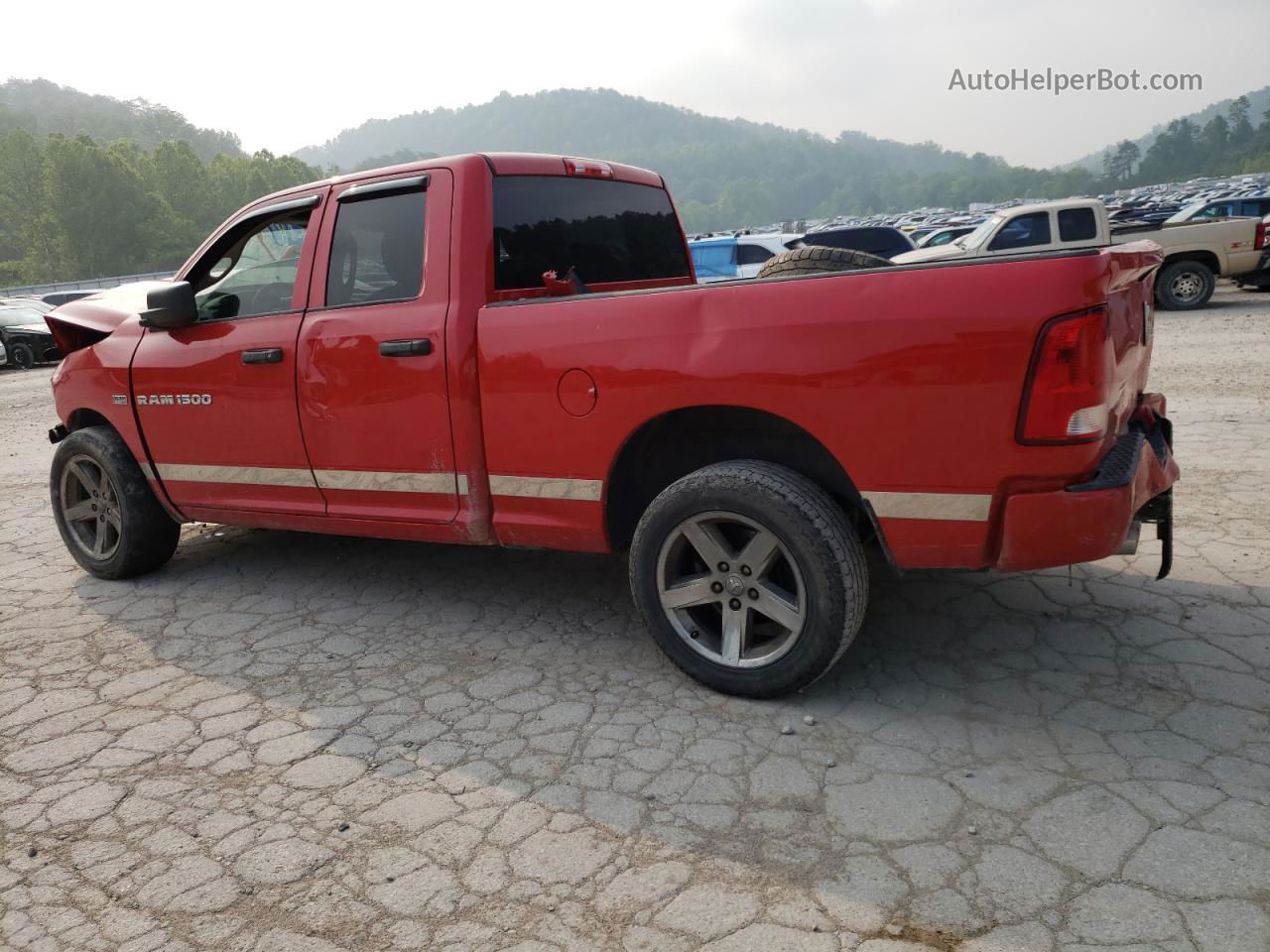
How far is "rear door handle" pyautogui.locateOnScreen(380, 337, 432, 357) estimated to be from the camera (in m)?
3.46

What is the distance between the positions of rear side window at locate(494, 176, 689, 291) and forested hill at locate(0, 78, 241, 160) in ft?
528

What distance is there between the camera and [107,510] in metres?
4.77

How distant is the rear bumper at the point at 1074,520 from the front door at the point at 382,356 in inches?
80.5

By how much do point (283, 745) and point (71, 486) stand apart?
9.14 feet

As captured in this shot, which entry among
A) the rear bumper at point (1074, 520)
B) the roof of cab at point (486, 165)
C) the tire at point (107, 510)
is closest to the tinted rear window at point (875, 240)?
the roof of cab at point (486, 165)

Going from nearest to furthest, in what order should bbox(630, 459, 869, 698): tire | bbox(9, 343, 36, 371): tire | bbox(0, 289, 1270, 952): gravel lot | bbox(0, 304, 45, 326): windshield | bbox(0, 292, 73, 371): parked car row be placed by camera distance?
1. bbox(0, 289, 1270, 952): gravel lot
2. bbox(630, 459, 869, 698): tire
3. bbox(0, 292, 73, 371): parked car row
4. bbox(9, 343, 36, 371): tire
5. bbox(0, 304, 45, 326): windshield

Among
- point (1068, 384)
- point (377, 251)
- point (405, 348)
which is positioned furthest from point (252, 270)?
point (1068, 384)

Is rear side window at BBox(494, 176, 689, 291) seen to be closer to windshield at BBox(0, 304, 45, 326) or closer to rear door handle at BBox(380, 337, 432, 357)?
rear door handle at BBox(380, 337, 432, 357)

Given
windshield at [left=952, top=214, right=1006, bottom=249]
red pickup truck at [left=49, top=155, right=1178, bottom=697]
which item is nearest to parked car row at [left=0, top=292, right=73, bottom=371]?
red pickup truck at [left=49, top=155, right=1178, bottom=697]

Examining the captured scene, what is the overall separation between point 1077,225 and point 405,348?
12.3 meters

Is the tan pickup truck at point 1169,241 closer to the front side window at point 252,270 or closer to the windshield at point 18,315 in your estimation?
the front side window at point 252,270

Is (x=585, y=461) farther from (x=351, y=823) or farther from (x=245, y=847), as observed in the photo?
(x=245, y=847)

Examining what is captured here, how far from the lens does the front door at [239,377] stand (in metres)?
3.95

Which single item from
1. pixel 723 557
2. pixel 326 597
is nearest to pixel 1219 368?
pixel 723 557
